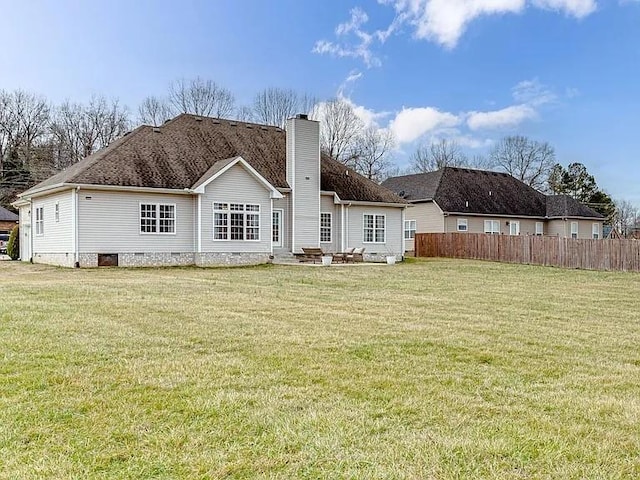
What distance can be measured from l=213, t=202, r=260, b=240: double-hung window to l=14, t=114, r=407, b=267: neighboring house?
39 mm

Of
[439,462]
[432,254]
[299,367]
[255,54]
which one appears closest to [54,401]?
[299,367]

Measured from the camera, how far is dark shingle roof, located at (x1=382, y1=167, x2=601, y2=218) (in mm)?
35156

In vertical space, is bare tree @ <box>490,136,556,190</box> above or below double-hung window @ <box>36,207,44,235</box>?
above

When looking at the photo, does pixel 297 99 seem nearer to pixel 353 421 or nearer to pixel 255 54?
pixel 255 54

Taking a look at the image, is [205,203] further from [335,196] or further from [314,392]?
[314,392]

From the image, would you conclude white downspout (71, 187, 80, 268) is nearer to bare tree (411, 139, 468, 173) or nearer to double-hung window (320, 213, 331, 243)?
double-hung window (320, 213, 331, 243)

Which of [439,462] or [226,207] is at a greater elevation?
[226,207]

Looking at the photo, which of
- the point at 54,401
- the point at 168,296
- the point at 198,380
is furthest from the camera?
the point at 168,296

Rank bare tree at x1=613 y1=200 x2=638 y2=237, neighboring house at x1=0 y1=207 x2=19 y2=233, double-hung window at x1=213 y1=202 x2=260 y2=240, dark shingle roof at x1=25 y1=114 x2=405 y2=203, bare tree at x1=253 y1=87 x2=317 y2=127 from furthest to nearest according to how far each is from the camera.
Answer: bare tree at x1=613 y1=200 x2=638 y2=237, bare tree at x1=253 y1=87 x2=317 y2=127, neighboring house at x1=0 y1=207 x2=19 y2=233, double-hung window at x1=213 y1=202 x2=260 y2=240, dark shingle roof at x1=25 y1=114 x2=405 y2=203

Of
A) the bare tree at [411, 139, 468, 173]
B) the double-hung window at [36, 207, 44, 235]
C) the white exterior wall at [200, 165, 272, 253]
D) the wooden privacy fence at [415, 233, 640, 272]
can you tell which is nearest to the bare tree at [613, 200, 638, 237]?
the bare tree at [411, 139, 468, 173]

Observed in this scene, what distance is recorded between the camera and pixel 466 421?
4.06m

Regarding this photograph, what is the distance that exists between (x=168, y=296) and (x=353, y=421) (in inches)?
314

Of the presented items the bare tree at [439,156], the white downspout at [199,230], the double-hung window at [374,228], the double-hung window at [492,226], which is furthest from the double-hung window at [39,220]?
the bare tree at [439,156]

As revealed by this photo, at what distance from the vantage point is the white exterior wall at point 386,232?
2653cm
